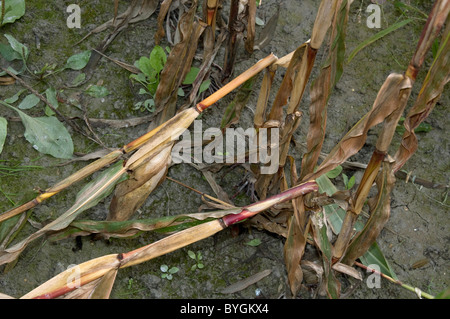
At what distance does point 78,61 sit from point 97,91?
0.12m

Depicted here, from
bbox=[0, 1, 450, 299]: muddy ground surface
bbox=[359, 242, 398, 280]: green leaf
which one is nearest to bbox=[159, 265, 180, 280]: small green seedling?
bbox=[0, 1, 450, 299]: muddy ground surface

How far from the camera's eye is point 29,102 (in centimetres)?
151

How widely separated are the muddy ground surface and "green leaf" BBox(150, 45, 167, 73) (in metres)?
0.11

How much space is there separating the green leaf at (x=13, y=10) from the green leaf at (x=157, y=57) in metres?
0.46

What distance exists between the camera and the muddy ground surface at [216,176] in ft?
4.27

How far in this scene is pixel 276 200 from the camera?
3.79ft

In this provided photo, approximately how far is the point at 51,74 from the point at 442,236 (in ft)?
4.04

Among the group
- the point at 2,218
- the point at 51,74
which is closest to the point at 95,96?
the point at 51,74

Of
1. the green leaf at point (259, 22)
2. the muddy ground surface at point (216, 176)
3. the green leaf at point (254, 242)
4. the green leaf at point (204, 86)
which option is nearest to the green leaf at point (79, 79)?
the muddy ground surface at point (216, 176)

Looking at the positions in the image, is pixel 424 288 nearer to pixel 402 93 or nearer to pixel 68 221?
pixel 402 93

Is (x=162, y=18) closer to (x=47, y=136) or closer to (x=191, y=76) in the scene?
(x=191, y=76)

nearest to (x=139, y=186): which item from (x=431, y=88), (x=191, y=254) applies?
(x=191, y=254)

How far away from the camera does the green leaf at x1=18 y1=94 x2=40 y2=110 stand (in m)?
1.51

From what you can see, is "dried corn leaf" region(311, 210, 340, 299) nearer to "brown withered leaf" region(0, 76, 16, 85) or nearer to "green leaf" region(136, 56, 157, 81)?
"green leaf" region(136, 56, 157, 81)
